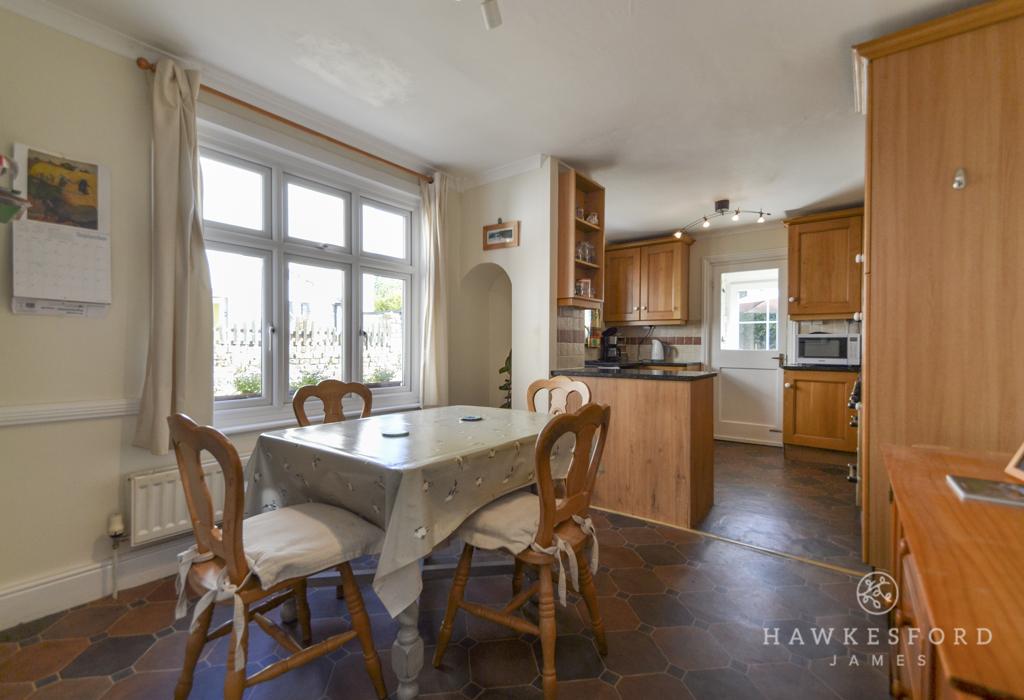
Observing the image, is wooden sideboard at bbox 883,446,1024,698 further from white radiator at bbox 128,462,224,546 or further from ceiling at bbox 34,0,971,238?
white radiator at bbox 128,462,224,546

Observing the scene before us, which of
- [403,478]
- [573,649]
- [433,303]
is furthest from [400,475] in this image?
[433,303]

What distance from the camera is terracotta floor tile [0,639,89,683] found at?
1.53 m

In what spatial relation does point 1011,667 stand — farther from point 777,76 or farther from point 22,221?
point 22,221

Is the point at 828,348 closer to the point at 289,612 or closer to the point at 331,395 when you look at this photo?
the point at 331,395

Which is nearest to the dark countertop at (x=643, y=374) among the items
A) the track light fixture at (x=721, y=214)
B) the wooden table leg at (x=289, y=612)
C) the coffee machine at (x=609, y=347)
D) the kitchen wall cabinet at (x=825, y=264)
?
the wooden table leg at (x=289, y=612)

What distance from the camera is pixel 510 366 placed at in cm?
381

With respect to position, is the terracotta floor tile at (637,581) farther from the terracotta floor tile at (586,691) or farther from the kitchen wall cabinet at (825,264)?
the kitchen wall cabinet at (825,264)

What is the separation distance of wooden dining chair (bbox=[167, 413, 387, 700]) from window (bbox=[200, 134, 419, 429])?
56.8 inches

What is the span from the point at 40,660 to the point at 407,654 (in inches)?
55.3

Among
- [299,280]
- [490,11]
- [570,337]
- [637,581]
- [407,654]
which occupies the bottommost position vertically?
[637,581]

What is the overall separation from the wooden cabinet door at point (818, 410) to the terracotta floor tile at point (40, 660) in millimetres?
5525

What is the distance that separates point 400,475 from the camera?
51.6 inches

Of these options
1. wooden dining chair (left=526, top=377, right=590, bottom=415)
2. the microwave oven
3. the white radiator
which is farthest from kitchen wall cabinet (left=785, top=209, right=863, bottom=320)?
the white radiator

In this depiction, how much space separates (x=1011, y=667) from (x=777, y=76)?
108 inches
